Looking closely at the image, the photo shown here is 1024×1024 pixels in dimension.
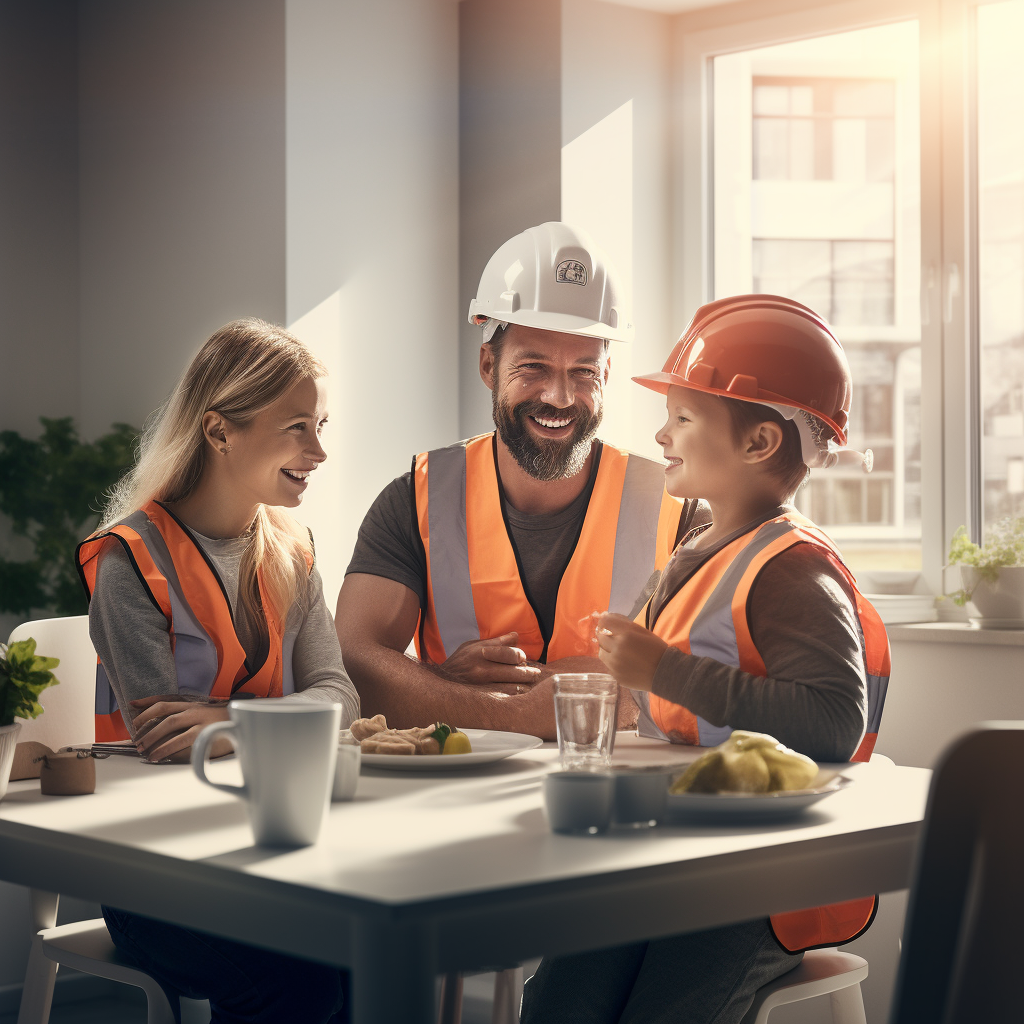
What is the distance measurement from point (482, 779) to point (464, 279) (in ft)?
8.10

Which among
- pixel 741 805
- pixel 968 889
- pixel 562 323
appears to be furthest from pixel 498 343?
pixel 968 889

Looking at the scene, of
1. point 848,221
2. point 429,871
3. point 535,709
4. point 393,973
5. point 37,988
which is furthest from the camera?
point 848,221

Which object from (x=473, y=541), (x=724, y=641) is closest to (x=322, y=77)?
(x=473, y=541)

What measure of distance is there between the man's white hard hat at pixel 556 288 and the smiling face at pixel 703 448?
0.61 m

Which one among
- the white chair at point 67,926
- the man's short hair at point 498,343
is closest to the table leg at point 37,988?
the white chair at point 67,926

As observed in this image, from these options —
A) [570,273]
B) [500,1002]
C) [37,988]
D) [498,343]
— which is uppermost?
[570,273]

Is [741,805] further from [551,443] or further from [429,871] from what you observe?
[551,443]

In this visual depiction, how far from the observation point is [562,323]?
2438 mm

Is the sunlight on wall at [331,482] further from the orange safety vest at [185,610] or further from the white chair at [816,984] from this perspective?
the white chair at [816,984]

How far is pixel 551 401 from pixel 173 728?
1133 millimetres

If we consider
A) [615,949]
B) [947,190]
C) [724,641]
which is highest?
[947,190]

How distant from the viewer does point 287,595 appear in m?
2.03

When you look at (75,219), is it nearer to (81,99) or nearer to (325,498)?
(81,99)

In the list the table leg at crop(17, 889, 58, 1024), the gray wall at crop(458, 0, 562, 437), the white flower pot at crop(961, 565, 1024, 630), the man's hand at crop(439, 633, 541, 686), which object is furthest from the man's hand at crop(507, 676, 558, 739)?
the gray wall at crop(458, 0, 562, 437)
